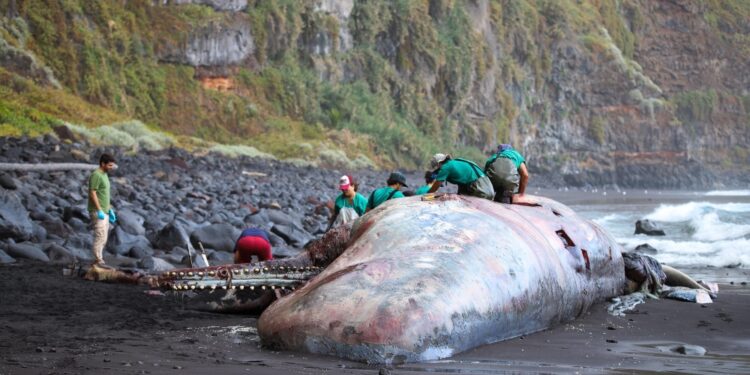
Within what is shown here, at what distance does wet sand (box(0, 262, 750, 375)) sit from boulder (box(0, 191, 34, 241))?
10.4 ft

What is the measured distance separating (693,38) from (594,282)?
10525 centimetres

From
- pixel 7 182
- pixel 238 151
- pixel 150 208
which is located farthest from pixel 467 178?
pixel 238 151

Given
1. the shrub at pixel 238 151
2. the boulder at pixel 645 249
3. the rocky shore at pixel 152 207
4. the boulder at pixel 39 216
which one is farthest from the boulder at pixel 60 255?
→ the shrub at pixel 238 151

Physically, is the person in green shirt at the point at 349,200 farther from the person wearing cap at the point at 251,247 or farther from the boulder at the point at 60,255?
the boulder at the point at 60,255

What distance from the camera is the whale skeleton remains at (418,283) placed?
20.6 feet

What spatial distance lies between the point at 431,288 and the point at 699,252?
1324 centimetres

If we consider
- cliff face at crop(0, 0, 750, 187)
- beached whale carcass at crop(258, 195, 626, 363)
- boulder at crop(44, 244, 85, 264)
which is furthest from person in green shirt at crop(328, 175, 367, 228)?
cliff face at crop(0, 0, 750, 187)

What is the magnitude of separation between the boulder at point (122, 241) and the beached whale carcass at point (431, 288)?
21.2 ft

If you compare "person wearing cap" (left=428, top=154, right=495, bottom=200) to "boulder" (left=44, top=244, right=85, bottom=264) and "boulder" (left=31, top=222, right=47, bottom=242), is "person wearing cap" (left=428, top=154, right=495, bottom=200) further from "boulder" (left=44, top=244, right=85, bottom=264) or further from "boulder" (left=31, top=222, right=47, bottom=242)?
"boulder" (left=31, top=222, right=47, bottom=242)

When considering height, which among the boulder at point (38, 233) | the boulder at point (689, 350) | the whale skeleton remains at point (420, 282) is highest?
the whale skeleton remains at point (420, 282)

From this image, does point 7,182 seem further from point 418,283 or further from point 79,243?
point 418,283

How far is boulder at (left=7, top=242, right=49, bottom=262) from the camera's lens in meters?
12.3

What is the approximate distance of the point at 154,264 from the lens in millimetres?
12086

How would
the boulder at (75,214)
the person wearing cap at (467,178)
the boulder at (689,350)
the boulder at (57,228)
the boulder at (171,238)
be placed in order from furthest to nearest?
the boulder at (75,214)
the boulder at (171,238)
the boulder at (57,228)
the person wearing cap at (467,178)
the boulder at (689,350)
